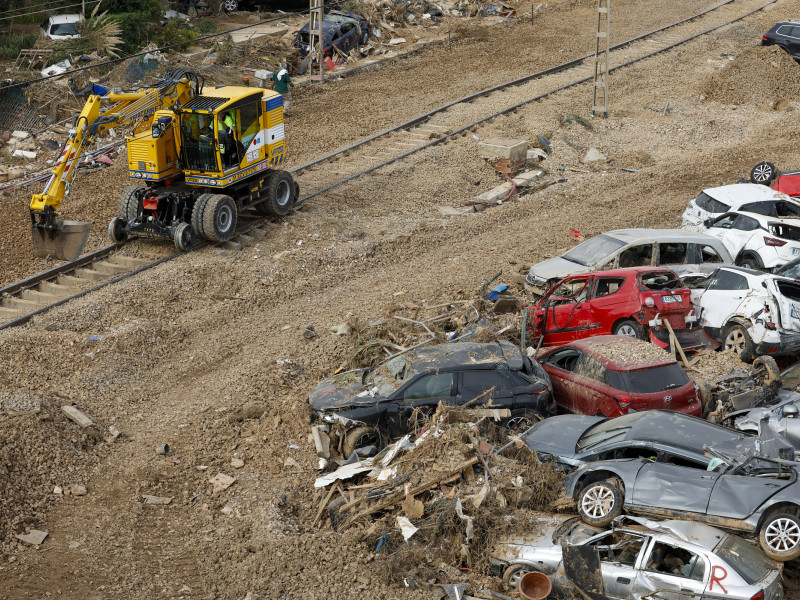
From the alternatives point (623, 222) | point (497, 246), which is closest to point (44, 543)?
point (497, 246)

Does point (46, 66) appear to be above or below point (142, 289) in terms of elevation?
above

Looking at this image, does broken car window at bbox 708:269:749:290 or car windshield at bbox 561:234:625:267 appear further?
car windshield at bbox 561:234:625:267

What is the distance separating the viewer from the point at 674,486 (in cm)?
947

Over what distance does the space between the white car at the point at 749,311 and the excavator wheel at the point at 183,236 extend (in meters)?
9.80

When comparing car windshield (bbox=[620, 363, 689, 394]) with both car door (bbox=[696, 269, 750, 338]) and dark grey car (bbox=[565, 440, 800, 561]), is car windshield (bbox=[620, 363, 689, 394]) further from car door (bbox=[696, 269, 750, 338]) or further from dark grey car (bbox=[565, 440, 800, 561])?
car door (bbox=[696, 269, 750, 338])

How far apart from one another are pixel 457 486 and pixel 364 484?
46.7 inches

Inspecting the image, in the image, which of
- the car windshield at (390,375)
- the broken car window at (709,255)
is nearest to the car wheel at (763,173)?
the broken car window at (709,255)

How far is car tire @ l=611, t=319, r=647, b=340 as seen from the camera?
14.1 m

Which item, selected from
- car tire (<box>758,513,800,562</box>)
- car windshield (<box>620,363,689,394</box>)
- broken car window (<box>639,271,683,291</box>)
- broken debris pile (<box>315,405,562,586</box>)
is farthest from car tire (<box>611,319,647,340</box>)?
car tire (<box>758,513,800,562</box>)

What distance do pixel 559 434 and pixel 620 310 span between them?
12.1 feet

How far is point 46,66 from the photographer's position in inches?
1067

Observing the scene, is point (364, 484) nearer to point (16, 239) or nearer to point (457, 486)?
point (457, 486)

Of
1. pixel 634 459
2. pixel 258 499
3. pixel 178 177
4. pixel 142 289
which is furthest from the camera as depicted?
pixel 178 177

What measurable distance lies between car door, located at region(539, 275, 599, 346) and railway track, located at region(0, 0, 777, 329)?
7.12 meters
